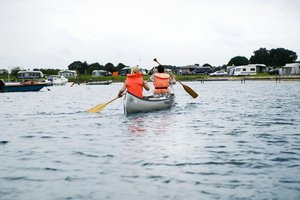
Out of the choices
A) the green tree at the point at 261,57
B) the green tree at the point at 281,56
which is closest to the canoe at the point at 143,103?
the green tree at the point at 261,57

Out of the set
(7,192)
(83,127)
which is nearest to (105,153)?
(7,192)

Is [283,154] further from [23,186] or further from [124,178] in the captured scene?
[23,186]

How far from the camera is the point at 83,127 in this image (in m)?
17.4

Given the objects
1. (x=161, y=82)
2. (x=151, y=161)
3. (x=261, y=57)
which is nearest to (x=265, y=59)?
(x=261, y=57)

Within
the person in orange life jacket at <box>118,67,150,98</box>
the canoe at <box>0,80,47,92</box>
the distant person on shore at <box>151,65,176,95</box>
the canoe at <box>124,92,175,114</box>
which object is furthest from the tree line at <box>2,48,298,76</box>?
the person in orange life jacket at <box>118,67,150,98</box>

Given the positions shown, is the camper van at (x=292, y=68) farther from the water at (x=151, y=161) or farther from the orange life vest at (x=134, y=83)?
the orange life vest at (x=134, y=83)

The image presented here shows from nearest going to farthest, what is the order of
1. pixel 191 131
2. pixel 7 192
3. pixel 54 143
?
1. pixel 7 192
2. pixel 54 143
3. pixel 191 131

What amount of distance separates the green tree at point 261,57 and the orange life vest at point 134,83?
152 meters

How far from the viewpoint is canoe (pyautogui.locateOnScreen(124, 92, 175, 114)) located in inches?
803

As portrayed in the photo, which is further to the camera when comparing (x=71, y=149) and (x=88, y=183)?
(x=71, y=149)

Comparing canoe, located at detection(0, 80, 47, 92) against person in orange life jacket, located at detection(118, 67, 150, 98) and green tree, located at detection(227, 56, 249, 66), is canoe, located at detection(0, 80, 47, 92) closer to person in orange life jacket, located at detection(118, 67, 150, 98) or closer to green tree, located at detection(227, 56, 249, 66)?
person in orange life jacket, located at detection(118, 67, 150, 98)

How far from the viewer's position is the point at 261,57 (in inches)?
6471

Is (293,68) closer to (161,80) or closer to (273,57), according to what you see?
(273,57)

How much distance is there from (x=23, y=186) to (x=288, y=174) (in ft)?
20.5
